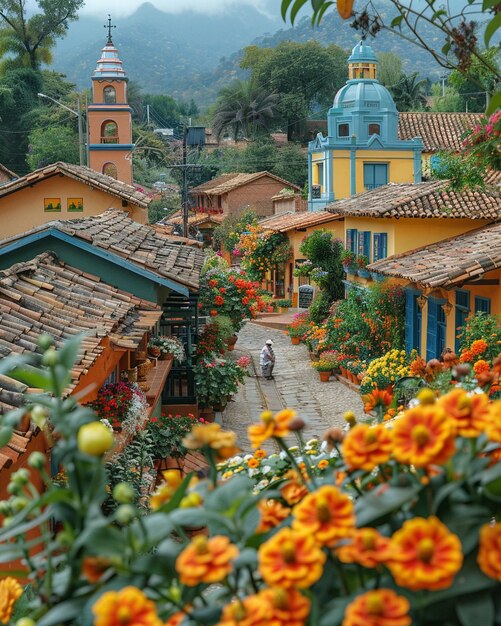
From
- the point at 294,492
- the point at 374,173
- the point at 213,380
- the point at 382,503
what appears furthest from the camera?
the point at 374,173

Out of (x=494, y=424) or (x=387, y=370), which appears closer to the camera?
(x=494, y=424)

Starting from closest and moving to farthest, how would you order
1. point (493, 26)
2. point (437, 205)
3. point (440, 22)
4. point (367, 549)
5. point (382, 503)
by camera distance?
point (367, 549)
point (382, 503)
point (493, 26)
point (440, 22)
point (437, 205)

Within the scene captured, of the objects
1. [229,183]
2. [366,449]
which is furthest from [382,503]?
[229,183]

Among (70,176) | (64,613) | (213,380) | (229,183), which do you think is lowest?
(213,380)

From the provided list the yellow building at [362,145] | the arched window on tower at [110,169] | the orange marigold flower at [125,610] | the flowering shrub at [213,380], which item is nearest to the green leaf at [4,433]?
the orange marigold flower at [125,610]

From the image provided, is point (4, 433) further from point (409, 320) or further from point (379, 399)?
point (409, 320)

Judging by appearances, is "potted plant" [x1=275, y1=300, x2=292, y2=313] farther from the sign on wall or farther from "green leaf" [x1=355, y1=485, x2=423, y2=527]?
"green leaf" [x1=355, y1=485, x2=423, y2=527]

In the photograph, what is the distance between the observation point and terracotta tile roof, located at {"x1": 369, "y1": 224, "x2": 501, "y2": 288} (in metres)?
15.6

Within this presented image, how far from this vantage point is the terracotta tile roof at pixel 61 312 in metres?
7.59

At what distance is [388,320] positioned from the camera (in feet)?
74.5

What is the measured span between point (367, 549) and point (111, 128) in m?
32.7

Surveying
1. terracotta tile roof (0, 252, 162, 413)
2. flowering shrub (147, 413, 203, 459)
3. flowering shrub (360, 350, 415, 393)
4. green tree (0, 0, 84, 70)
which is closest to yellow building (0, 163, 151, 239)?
flowering shrub (360, 350, 415, 393)

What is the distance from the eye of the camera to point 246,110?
68938 millimetres

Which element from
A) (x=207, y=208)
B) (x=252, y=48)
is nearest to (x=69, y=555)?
(x=207, y=208)
